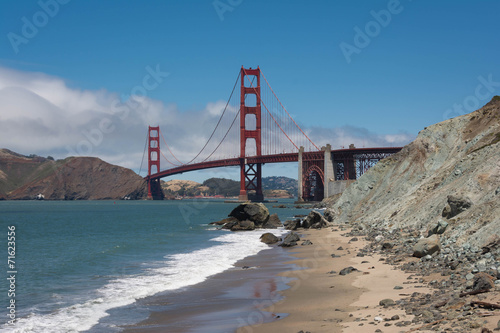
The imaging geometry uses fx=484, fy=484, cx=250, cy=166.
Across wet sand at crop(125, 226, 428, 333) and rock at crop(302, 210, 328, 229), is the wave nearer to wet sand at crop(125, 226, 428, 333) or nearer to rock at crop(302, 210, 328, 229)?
wet sand at crop(125, 226, 428, 333)

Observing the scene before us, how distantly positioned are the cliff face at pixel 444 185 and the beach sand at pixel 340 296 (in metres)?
3.03

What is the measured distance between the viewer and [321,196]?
4200 inches

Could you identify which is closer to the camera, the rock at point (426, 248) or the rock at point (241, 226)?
the rock at point (426, 248)

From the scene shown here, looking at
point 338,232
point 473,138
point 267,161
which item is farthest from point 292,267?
point 267,161

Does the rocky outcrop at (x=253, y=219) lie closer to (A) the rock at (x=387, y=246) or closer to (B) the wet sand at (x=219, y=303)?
(B) the wet sand at (x=219, y=303)

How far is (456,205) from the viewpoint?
1816 cm

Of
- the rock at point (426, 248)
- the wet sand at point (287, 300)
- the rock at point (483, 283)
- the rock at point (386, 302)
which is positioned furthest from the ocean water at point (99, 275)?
the rock at point (483, 283)

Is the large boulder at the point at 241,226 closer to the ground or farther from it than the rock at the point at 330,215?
closer to the ground

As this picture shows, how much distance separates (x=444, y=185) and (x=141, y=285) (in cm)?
1595

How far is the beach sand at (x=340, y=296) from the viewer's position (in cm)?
956

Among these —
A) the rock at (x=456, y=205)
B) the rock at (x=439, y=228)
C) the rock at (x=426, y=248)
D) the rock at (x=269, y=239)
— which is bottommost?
the rock at (x=269, y=239)

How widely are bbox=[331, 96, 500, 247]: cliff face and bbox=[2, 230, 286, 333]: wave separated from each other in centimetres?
841

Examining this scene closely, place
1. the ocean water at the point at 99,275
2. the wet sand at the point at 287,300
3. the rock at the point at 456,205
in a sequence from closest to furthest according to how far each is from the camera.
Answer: the wet sand at the point at 287,300, the ocean water at the point at 99,275, the rock at the point at 456,205

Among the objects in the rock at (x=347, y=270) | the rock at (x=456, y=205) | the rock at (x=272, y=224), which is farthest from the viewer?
the rock at (x=272, y=224)
